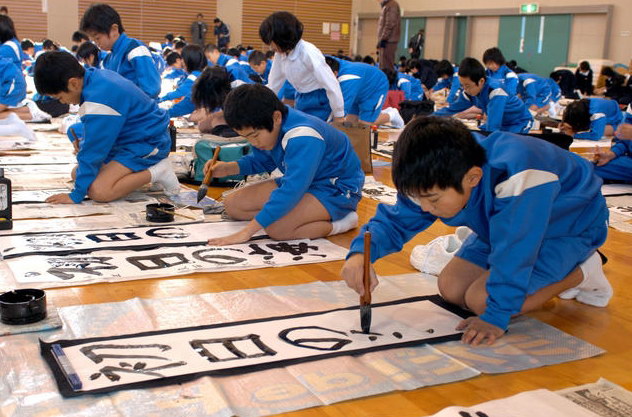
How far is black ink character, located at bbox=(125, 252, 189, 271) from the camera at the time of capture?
9.29 ft

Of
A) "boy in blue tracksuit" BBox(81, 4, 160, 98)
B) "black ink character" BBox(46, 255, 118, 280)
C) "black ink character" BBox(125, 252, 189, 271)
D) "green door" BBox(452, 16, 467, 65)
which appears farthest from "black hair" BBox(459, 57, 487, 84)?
"green door" BBox(452, 16, 467, 65)

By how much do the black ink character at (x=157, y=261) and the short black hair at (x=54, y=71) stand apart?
1.12 metres

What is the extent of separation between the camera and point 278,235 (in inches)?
130

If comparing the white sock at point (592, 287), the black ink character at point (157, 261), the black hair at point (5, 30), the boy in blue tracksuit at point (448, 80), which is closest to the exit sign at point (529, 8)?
the boy in blue tracksuit at point (448, 80)

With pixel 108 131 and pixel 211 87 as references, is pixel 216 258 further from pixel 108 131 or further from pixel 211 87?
pixel 211 87

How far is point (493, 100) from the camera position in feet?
19.8

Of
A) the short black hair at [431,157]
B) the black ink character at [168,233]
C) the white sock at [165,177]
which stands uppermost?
the short black hair at [431,157]

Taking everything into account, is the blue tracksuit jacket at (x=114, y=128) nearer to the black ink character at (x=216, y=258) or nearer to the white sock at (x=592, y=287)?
the black ink character at (x=216, y=258)

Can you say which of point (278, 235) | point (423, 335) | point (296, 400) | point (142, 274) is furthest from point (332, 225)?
point (296, 400)

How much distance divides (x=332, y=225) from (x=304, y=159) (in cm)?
46

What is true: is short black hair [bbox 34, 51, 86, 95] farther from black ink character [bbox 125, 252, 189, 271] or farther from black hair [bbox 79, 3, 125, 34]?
black hair [bbox 79, 3, 125, 34]

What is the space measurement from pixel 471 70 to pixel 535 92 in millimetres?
4397

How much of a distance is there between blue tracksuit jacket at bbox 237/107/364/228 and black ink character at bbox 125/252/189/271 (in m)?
0.38

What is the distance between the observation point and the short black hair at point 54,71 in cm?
347
